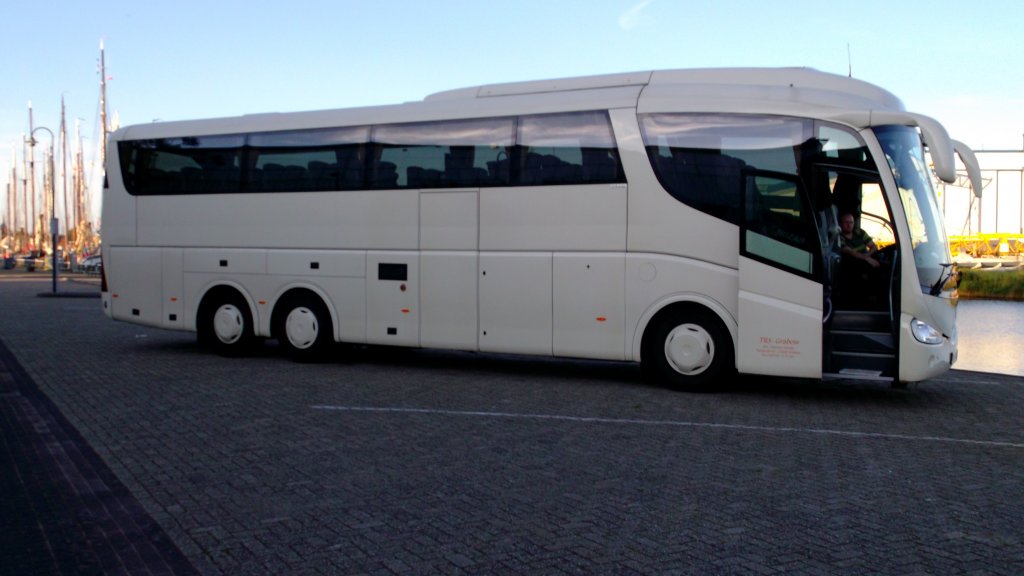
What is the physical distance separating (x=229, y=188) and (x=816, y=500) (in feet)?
35.8

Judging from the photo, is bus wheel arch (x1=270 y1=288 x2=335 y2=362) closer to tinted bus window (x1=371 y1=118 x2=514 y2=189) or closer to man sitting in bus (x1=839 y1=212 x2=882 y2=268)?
tinted bus window (x1=371 y1=118 x2=514 y2=189)

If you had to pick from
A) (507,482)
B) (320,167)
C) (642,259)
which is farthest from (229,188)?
(507,482)

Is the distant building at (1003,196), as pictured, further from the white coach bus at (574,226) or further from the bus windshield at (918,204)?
the white coach bus at (574,226)

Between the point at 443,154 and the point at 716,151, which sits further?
the point at 443,154

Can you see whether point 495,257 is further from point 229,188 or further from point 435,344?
point 229,188

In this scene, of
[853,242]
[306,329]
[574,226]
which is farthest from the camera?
[306,329]

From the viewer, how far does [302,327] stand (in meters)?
14.6

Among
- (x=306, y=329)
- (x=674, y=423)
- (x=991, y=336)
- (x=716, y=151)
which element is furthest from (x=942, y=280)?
(x=991, y=336)

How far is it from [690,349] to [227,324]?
7.35 metres

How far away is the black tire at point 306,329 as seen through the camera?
1451 cm

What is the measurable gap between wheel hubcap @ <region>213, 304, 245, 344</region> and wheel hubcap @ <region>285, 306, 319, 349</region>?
98 centimetres

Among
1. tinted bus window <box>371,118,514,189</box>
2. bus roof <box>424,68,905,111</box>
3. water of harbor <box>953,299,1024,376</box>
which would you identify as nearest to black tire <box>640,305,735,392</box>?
bus roof <box>424,68,905,111</box>

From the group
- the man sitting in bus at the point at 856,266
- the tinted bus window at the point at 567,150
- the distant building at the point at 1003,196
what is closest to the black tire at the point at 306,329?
the tinted bus window at the point at 567,150

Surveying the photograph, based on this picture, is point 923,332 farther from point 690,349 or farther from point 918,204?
point 690,349
